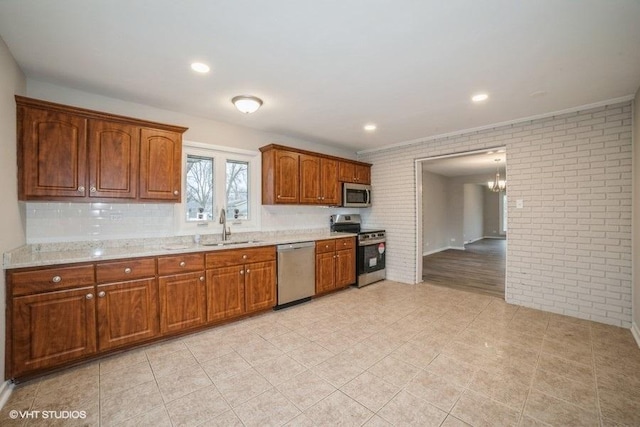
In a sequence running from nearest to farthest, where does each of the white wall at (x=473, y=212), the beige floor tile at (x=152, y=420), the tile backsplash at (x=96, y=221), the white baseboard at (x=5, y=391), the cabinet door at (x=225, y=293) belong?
the beige floor tile at (x=152, y=420) < the white baseboard at (x=5, y=391) < the tile backsplash at (x=96, y=221) < the cabinet door at (x=225, y=293) < the white wall at (x=473, y=212)

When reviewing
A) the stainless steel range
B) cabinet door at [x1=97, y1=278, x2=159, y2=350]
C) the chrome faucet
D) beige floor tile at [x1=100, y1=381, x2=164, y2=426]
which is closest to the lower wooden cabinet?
the stainless steel range

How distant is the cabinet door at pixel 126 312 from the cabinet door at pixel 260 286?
3.23 ft

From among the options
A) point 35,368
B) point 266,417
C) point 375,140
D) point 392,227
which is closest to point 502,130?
point 375,140

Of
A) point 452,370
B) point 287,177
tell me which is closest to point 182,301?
point 287,177

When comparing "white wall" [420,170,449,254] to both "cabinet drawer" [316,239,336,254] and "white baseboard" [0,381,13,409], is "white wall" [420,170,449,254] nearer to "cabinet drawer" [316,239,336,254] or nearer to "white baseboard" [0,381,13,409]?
"cabinet drawer" [316,239,336,254]

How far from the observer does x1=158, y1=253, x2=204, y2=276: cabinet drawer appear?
2.72 meters

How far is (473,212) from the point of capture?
11.5 meters

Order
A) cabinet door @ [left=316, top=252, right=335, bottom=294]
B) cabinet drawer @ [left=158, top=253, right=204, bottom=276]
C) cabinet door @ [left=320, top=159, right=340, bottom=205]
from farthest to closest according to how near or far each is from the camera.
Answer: cabinet door @ [left=320, top=159, right=340, bottom=205], cabinet door @ [left=316, top=252, right=335, bottom=294], cabinet drawer @ [left=158, top=253, right=204, bottom=276]

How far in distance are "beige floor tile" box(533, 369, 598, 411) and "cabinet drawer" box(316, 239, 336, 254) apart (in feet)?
8.91

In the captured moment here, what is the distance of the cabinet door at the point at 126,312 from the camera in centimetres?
242

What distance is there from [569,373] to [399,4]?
3.06 m

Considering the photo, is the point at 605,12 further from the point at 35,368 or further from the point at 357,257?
the point at 35,368

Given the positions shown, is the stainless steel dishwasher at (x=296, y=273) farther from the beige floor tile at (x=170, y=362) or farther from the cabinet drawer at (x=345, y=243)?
the beige floor tile at (x=170, y=362)

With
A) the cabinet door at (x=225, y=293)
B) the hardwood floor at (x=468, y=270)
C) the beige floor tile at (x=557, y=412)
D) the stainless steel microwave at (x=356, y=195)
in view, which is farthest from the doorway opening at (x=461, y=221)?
the cabinet door at (x=225, y=293)
